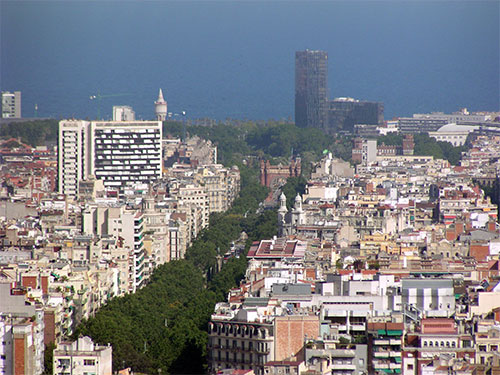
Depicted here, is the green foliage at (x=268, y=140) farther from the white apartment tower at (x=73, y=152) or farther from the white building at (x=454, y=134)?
the white apartment tower at (x=73, y=152)

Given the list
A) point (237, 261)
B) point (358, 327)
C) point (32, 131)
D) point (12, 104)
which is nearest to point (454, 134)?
point (32, 131)

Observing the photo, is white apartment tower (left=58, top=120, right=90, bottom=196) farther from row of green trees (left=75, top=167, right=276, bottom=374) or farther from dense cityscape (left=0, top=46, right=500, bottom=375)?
row of green trees (left=75, top=167, right=276, bottom=374)

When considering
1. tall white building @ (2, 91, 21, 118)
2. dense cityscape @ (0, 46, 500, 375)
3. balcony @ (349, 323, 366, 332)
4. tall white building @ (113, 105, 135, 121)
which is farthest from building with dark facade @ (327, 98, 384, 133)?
balcony @ (349, 323, 366, 332)

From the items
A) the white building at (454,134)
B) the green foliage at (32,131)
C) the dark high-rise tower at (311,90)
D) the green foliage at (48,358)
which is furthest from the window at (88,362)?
the dark high-rise tower at (311,90)

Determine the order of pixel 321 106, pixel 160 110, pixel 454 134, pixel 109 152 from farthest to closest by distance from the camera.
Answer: pixel 321 106, pixel 160 110, pixel 454 134, pixel 109 152

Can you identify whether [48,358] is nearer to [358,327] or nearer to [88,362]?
[88,362]
